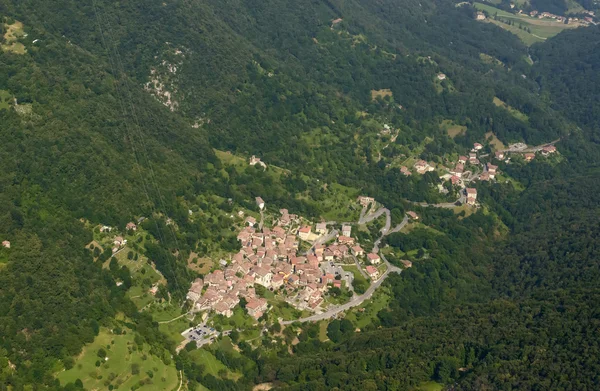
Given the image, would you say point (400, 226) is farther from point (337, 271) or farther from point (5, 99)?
point (5, 99)

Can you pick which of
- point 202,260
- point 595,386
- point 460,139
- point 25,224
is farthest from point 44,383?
point 460,139

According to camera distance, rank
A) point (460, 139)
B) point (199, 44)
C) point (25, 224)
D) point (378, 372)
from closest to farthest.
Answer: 1. point (378, 372)
2. point (25, 224)
3. point (199, 44)
4. point (460, 139)

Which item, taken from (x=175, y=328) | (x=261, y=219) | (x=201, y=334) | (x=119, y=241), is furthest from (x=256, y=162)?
(x=201, y=334)

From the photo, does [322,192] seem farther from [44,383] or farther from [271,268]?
[44,383]

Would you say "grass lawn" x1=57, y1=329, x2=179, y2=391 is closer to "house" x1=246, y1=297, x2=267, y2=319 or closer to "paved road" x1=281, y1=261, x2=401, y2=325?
"house" x1=246, y1=297, x2=267, y2=319

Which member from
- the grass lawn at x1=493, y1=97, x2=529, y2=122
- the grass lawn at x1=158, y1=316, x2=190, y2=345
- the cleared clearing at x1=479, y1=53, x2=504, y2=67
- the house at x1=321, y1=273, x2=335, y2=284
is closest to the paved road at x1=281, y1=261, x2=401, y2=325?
the house at x1=321, y1=273, x2=335, y2=284

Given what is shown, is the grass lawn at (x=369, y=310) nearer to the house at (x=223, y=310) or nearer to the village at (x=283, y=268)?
the village at (x=283, y=268)
